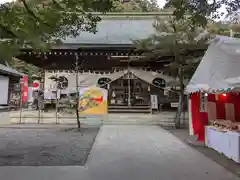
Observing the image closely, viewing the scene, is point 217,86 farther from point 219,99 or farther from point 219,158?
point 219,99

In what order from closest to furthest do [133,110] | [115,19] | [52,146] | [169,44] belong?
[52,146] < [169,44] < [133,110] < [115,19]

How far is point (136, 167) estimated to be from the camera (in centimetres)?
564

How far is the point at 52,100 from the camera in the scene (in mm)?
16219

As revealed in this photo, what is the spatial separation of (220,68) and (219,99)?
6.96ft

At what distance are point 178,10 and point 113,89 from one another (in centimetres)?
1059

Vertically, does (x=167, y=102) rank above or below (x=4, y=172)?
above

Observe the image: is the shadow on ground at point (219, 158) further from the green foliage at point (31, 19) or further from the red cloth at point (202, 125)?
the green foliage at point (31, 19)

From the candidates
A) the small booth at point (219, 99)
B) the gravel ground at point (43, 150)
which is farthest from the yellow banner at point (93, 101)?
the small booth at point (219, 99)

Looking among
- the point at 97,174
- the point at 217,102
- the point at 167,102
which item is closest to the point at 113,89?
the point at 167,102

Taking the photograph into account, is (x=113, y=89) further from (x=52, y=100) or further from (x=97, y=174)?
(x=97, y=174)

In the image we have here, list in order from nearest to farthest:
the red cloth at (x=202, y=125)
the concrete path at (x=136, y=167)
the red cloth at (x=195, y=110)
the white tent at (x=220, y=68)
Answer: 1. the concrete path at (x=136, y=167)
2. the white tent at (x=220, y=68)
3. the red cloth at (x=202, y=125)
4. the red cloth at (x=195, y=110)

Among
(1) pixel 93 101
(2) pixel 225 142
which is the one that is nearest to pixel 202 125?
(2) pixel 225 142

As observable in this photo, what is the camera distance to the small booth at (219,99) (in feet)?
21.8

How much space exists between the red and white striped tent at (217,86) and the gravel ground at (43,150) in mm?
3748
